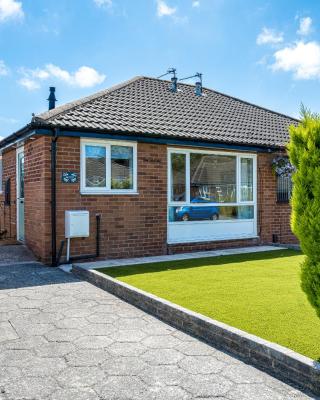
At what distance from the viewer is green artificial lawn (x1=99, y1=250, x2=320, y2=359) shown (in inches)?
176

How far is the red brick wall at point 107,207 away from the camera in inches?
360

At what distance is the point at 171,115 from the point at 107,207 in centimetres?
381

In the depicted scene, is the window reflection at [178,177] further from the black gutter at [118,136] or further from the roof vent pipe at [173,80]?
the roof vent pipe at [173,80]

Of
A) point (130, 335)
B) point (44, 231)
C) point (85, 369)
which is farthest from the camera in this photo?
point (44, 231)

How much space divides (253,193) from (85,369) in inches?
366

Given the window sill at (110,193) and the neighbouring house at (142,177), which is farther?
the window sill at (110,193)

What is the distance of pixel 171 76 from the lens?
49.9 ft

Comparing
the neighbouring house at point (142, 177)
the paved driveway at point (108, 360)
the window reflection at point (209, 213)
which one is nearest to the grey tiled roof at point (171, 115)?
the neighbouring house at point (142, 177)

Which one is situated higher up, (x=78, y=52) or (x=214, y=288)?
(x=78, y=52)

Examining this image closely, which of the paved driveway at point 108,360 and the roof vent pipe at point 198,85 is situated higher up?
the roof vent pipe at point 198,85

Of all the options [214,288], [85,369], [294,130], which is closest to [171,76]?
[214,288]

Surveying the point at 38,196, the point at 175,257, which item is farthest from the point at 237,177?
the point at 38,196

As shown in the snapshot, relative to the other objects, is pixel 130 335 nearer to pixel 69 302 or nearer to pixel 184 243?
pixel 69 302

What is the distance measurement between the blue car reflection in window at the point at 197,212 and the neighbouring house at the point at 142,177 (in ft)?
0.09
